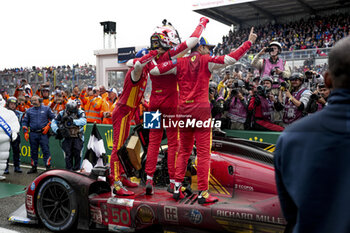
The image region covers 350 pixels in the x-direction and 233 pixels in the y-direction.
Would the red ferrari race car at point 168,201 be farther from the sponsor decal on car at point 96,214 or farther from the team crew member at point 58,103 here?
the team crew member at point 58,103

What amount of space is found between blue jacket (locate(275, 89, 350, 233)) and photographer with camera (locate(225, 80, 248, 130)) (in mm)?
4872

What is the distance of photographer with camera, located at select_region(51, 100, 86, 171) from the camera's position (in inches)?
277

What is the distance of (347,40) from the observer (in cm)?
136

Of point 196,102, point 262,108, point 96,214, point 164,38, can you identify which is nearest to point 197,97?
point 196,102

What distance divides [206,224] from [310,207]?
2.23 m

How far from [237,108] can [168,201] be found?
294cm

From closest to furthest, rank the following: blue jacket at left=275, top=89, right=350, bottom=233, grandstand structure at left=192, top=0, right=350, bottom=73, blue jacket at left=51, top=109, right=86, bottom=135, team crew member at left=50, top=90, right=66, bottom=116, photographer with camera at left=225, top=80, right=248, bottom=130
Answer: blue jacket at left=275, top=89, right=350, bottom=233 → photographer with camera at left=225, top=80, right=248, bottom=130 → blue jacket at left=51, top=109, right=86, bottom=135 → team crew member at left=50, top=90, right=66, bottom=116 → grandstand structure at left=192, top=0, right=350, bottom=73

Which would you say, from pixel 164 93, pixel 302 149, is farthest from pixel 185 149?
pixel 302 149

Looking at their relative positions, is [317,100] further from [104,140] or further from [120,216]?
[104,140]

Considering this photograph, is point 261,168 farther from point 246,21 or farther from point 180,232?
point 246,21

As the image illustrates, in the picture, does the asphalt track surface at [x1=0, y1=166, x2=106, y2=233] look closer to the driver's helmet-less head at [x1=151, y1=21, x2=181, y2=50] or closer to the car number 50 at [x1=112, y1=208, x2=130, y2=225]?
the car number 50 at [x1=112, y1=208, x2=130, y2=225]

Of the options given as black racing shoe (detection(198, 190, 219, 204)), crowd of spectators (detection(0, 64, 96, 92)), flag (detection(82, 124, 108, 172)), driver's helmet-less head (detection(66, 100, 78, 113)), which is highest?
crowd of spectators (detection(0, 64, 96, 92))

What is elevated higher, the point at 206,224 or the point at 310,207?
the point at 310,207

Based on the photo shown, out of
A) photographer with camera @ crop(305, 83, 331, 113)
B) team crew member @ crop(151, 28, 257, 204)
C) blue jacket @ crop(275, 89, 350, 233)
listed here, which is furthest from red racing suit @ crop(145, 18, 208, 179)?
blue jacket @ crop(275, 89, 350, 233)
